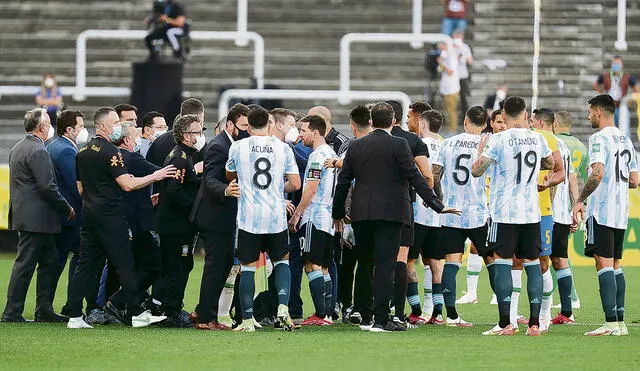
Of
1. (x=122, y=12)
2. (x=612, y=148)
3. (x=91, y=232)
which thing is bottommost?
(x=91, y=232)

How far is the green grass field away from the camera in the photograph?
35.0ft

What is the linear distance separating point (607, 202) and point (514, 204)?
37.2 inches

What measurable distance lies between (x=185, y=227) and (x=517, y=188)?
3065 millimetres

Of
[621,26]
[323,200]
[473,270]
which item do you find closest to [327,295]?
[323,200]

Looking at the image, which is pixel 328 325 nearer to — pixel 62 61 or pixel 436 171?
pixel 436 171

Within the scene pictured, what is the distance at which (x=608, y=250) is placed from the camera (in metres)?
13.0

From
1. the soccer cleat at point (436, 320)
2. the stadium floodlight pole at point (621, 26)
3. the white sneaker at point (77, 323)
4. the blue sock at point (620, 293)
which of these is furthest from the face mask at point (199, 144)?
the stadium floodlight pole at point (621, 26)

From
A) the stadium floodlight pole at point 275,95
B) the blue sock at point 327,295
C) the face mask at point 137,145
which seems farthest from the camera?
the stadium floodlight pole at point 275,95

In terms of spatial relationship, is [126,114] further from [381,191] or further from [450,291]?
[450,291]

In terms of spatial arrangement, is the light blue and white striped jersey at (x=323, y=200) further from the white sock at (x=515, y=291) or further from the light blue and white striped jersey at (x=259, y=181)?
the white sock at (x=515, y=291)

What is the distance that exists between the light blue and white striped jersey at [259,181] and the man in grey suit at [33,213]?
2.12m

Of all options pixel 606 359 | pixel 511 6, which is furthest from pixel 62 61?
pixel 606 359

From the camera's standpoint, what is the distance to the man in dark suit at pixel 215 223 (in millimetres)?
13062

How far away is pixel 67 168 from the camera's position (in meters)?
14.5
